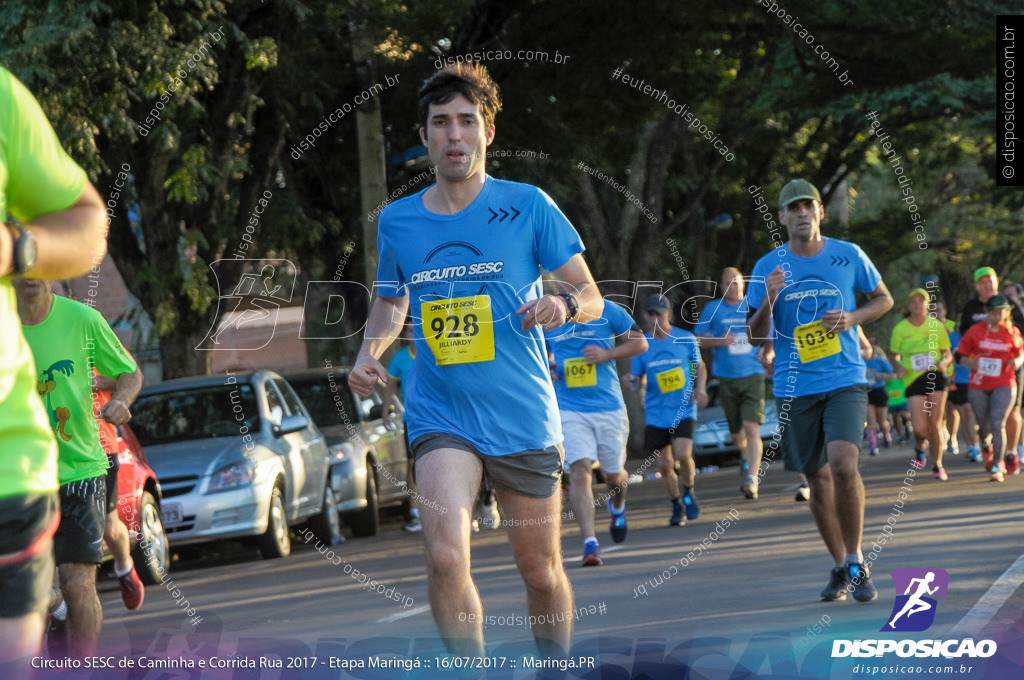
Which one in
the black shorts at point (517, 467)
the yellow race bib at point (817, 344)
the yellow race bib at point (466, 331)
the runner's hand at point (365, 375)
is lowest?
the black shorts at point (517, 467)

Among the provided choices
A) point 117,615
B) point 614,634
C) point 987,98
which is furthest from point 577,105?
point 614,634

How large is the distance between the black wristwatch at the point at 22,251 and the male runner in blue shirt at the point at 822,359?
16.1 ft

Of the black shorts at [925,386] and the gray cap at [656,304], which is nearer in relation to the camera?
the gray cap at [656,304]

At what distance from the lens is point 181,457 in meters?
11.1

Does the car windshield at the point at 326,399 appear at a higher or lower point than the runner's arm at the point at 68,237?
lower

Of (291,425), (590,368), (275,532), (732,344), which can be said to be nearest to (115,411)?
(590,368)

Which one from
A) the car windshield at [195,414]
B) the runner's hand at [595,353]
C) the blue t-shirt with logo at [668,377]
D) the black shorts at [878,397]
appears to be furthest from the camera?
the black shorts at [878,397]

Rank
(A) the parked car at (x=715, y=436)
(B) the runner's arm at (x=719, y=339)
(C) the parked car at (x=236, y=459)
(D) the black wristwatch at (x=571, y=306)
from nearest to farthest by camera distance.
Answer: (D) the black wristwatch at (x=571, y=306), (C) the parked car at (x=236, y=459), (B) the runner's arm at (x=719, y=339), (A) the parked car at (x=715, y=436)

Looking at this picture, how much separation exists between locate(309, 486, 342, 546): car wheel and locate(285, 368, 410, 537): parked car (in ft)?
0.86

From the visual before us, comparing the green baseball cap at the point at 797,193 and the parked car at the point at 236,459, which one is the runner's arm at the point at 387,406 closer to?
the parked car at the point at 236,459

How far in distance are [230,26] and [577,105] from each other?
556 centimetres

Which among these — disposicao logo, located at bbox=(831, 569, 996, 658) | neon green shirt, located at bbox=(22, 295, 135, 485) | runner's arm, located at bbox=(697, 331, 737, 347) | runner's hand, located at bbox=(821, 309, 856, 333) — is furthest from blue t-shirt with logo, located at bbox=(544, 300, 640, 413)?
neon green shirt, located at bbox=(22, 295, 135, 485)

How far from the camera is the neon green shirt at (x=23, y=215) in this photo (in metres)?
2.70

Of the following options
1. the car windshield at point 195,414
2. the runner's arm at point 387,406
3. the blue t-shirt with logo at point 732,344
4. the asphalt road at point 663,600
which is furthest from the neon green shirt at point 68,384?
the blue t-shirt with logo at point 732,344
